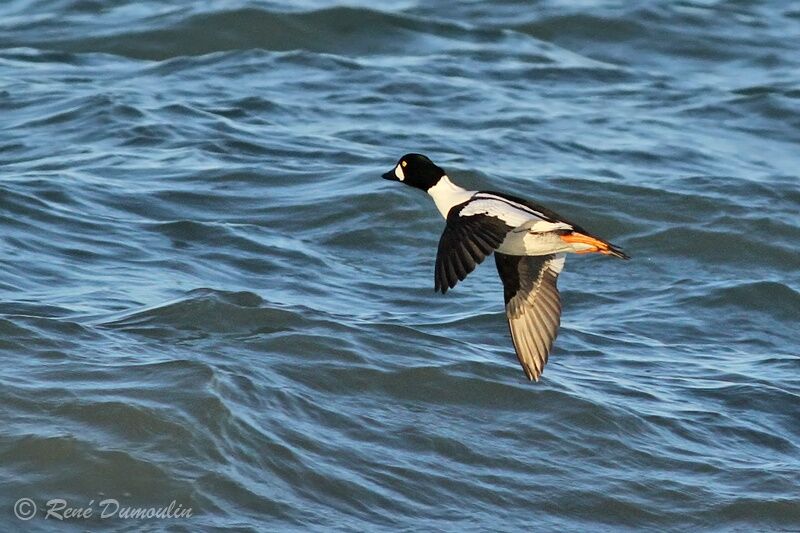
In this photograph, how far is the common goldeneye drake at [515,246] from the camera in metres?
5.88

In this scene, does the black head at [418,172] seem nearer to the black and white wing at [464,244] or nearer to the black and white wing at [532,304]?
the black and white wing at [532,304]

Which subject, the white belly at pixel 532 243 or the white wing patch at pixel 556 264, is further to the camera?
the white wing patch at pixel 556 264

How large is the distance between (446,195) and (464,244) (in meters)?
1.13

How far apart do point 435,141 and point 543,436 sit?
526 cm

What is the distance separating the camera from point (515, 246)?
655cm

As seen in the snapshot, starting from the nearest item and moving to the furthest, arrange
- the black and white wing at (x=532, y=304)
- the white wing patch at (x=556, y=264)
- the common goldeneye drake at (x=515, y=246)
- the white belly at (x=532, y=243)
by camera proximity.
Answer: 1. the common goldeneye drake at (x=515, y=246)
2. the white belly at (x=532, y=243)
3. the black and white wing at (x=532, y=304)
4. the white wing patch at (x=556, y=264)

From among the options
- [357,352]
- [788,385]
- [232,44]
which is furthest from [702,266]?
[232,44]

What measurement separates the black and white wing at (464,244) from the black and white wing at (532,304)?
80cm

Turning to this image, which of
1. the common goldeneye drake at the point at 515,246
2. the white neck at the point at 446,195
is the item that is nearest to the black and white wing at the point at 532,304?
the common goldeneye drake at the point at 515,246

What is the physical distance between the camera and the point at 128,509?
5.71 metres

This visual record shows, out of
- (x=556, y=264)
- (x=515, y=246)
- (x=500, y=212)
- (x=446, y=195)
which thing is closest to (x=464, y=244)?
(x=500, y=212)

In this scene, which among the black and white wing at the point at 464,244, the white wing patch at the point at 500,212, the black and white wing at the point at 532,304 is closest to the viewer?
the black and white wing at the point at 464,244

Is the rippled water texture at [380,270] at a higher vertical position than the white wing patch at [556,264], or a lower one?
lower

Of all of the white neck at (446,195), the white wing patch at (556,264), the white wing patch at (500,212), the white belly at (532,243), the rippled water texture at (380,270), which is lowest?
the rippled water texture at (380,270)
